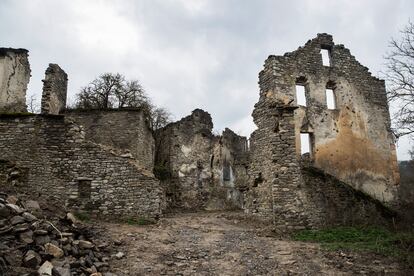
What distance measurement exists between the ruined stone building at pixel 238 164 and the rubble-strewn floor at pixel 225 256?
1.78m

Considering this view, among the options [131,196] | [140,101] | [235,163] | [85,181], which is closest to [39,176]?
[85,181]

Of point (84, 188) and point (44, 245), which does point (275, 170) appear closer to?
point (84, 188)

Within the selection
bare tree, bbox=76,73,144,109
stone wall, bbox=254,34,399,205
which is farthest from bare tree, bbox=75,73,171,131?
→ stone wall, bbox=254,34,399,205

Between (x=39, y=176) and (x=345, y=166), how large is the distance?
39.3ft

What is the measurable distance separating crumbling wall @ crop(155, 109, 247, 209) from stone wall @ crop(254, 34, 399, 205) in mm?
8090

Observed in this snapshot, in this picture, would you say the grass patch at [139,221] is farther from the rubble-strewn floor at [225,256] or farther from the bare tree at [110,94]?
the bare tree at [110,94]

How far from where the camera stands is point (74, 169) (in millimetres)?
11984

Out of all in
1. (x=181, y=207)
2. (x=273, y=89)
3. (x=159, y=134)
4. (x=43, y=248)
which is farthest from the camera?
(x=159, y=134)

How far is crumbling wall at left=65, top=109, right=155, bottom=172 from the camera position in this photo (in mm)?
17328

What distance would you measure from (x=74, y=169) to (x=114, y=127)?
5.70 meters

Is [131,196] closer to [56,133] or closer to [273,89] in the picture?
[56,133]

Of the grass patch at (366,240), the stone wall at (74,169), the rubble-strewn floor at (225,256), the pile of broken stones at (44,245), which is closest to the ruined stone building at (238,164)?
the stone wall at (74,169)

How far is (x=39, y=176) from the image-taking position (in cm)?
1182

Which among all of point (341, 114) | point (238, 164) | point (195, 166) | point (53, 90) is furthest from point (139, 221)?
point (238, 164)
